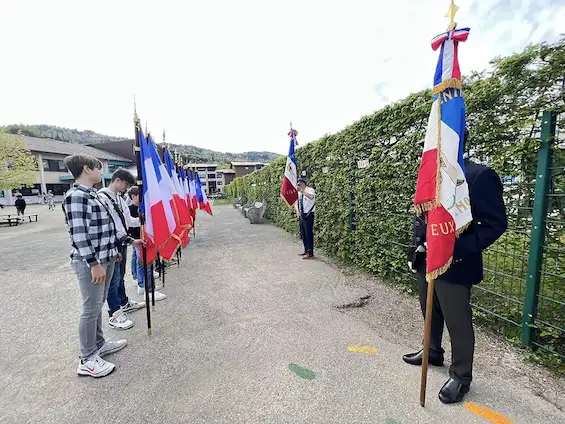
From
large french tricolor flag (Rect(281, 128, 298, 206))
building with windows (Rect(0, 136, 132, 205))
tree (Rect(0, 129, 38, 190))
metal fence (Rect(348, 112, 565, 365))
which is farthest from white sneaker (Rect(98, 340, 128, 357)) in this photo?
building with windows (Rect(0, 136, 132, 205))

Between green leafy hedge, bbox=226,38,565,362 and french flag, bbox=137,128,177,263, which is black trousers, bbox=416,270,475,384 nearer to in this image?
green leafy hedge, bbox=226,38,565,362

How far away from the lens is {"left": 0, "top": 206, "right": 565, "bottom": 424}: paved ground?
210 cm

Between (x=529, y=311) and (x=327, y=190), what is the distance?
4.33 m

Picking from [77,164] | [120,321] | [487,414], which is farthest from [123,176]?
[487,414]

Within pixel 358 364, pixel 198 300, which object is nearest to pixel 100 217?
pixel 198 300

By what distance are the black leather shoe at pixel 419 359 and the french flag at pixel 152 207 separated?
298cm

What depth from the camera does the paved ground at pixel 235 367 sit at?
6.88 feet

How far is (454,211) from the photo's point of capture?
1.96 m

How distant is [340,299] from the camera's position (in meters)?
4.16

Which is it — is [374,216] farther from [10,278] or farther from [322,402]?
[10,278]

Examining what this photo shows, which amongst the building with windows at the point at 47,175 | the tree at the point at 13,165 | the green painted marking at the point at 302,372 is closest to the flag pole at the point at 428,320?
the green painted marking at the point at 302,372

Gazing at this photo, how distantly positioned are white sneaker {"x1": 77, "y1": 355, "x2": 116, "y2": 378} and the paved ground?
5cm

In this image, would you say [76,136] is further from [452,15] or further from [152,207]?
[452,15]

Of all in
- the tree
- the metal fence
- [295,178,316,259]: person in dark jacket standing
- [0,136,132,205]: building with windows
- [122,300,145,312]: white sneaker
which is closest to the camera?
the metal fence
